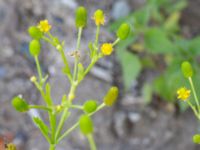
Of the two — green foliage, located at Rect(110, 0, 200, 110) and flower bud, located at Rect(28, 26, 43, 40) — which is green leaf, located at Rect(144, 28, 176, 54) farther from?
flower bud, located at Rect(28, 26, 43, 40)

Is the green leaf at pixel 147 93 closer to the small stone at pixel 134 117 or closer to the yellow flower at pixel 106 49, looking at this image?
the small stone at pixel 134 117

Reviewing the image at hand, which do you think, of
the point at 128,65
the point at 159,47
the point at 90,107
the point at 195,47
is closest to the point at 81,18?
the point at 90,107

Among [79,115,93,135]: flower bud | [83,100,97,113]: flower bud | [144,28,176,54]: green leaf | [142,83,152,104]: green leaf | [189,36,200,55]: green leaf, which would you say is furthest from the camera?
[142,83,152,104]: green leaf

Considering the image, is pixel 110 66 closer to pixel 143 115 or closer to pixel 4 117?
pixel 143 115

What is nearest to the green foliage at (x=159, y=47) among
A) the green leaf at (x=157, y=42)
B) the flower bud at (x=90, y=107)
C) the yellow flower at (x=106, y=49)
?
the green leaf at (x=157, y=42)

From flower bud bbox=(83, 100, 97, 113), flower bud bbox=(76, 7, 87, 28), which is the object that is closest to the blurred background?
flower bud bbox=(76, 7, 87, 28)

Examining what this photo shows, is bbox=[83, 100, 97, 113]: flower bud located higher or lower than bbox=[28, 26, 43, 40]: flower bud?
lower

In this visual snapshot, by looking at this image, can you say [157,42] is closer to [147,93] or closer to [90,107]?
[147,93]

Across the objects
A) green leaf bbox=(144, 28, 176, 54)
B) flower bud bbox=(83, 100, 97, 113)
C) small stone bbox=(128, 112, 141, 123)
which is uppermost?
green leaf bbox=(144, 28, 176, 54)

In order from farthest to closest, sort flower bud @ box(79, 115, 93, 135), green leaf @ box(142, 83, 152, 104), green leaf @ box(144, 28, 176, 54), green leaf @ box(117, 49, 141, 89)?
1. green leaf @ box(142, 83, 152, 104)
2. green leaf @ box(117, 49, 141, 89)
3. green leaf @ box(144, 28, 176, 54)
4. flower bud @ box(79, 115, 93, 135)
